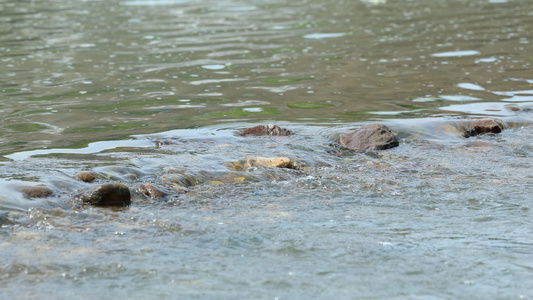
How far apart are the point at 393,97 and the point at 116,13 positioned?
12.0 m

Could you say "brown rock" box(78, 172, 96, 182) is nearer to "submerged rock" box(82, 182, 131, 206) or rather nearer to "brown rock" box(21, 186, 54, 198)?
"brown rock" box(21, 186, 54, 198)

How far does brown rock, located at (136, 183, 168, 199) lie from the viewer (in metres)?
5.17

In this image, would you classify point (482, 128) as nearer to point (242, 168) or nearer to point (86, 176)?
point (242, 168)

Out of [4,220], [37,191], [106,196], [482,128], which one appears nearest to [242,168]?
[106,196]

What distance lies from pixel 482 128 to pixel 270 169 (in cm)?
260

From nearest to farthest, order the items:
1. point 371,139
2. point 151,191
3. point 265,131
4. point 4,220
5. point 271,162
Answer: point 4,220 → point 151,191 → point 271,162 → point 371,139 → point 265,131

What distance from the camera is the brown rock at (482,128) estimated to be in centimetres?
736

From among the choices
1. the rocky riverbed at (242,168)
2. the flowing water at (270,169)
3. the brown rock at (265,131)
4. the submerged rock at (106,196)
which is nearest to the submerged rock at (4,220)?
the flowing water at (270,169)

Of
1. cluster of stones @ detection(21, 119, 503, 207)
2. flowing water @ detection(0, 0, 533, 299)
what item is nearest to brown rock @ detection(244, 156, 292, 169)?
cluster of stones @ detection(21, 119, 503, 207)

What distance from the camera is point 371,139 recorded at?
6.79 m

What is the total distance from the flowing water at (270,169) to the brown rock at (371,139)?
9 centimetres

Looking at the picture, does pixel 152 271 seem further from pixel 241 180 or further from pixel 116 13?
pixel 116 13

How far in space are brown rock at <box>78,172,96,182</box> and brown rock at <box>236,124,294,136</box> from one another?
2133mm

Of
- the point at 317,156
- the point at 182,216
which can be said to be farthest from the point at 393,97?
the point at 182,216
